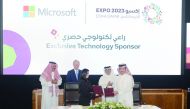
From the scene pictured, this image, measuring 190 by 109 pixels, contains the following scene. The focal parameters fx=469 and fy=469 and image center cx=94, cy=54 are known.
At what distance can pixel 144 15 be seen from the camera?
9578mm

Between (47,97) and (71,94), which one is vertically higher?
(71,94)

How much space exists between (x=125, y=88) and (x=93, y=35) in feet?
5.77

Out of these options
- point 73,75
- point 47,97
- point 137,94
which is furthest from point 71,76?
point 137,94

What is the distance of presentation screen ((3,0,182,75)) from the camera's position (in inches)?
369

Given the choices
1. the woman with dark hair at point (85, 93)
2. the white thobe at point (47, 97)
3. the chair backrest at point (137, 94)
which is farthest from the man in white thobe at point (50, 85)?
the chair backrest at point (137, 94)

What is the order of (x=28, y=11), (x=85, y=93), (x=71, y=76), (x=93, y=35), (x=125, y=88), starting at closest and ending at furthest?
(x=85, y=93), (x=125, y=88), (x=71, y=76), (x=28, y=11), (x=93, y=35)

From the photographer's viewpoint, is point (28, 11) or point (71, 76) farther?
point (28, 11)

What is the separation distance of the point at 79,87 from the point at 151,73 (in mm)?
2212

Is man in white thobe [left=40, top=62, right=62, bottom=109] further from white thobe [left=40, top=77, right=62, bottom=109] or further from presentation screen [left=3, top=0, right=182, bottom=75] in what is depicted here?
presentation screen [left=3, top=0, right=182, bottom=75]

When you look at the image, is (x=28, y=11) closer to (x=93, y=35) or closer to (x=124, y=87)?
(x=93, y=35)

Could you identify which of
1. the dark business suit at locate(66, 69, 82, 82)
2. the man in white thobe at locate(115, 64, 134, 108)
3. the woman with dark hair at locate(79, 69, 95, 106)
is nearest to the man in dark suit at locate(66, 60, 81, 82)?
the dark business suit at locate(66, 69, 82, 82)

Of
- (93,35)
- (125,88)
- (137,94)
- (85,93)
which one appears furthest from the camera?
(93,35)

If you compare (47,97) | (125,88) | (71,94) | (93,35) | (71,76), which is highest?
(93,35)

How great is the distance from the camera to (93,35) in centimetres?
948
